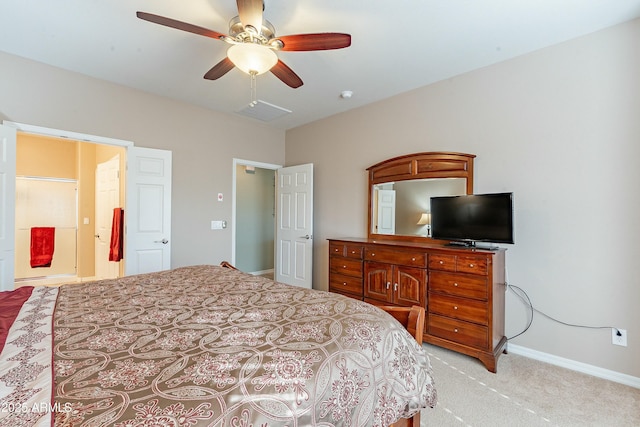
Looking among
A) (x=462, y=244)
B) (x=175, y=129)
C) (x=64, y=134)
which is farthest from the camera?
(x=175, y=129)

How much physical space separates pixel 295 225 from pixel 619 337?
3715mm

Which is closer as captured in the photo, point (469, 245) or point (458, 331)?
point (458, 331)

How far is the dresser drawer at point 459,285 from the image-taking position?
2.46m

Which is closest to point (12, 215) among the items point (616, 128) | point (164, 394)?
point (164, 394)

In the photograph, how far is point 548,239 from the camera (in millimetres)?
2590

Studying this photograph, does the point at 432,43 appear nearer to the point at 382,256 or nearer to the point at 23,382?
the point at 382,256

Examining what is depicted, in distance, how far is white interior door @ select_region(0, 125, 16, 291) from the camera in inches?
104

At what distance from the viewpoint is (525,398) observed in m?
2.05

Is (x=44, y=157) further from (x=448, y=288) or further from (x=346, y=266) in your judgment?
(x=448, y=288)

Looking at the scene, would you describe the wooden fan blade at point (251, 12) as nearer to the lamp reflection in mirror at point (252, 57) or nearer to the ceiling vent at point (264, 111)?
the lamp reflection in mirror at point (252, 57)

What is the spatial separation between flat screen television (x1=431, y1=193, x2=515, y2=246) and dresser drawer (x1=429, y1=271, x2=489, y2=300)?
0.40 meters

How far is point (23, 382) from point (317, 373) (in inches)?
31.8

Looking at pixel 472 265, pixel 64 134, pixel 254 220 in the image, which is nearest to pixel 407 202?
pixel 472 265

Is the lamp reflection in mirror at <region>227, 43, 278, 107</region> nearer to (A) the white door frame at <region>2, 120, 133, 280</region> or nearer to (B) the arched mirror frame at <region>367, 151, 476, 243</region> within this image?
(B) the arched mirror frame at <region>367, 151, 476, 243</region>
